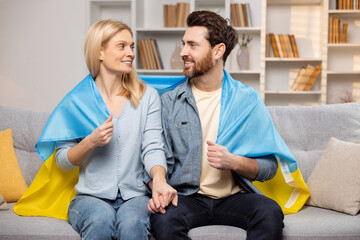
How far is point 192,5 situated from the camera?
14.3 ft

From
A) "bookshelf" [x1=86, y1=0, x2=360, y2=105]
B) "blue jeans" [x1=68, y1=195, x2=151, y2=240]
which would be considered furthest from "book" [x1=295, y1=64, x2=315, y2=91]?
"blue jeans" [x1=68, y1=195, x2=151, y2=240]

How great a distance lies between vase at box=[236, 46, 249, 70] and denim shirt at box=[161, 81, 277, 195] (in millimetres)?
2600

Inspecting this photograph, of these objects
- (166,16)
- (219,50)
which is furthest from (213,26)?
(166,16)

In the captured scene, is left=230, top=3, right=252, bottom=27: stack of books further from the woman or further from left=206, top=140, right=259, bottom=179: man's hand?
left=206, top=140, right=259, bottom=179: man's hand

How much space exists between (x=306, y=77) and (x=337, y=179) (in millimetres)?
2584

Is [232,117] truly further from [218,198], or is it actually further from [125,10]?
[125,10]

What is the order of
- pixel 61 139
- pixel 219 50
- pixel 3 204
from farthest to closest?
1. pixel 219 50
2. pixel 3 204
3. pixel 61 139

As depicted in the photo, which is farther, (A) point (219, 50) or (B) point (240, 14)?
(B) point (240, 14)

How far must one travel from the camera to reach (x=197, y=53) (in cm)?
204

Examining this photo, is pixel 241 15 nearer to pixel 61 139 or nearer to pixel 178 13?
pixel 178 13

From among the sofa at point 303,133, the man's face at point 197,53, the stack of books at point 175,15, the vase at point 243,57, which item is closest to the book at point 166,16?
the stack of books at point 175,15

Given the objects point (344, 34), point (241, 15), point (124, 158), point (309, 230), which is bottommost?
point (309, 230)

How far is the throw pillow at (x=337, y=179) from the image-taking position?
1946 mm

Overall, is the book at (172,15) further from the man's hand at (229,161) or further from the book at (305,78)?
the man's hand at (229,161)
